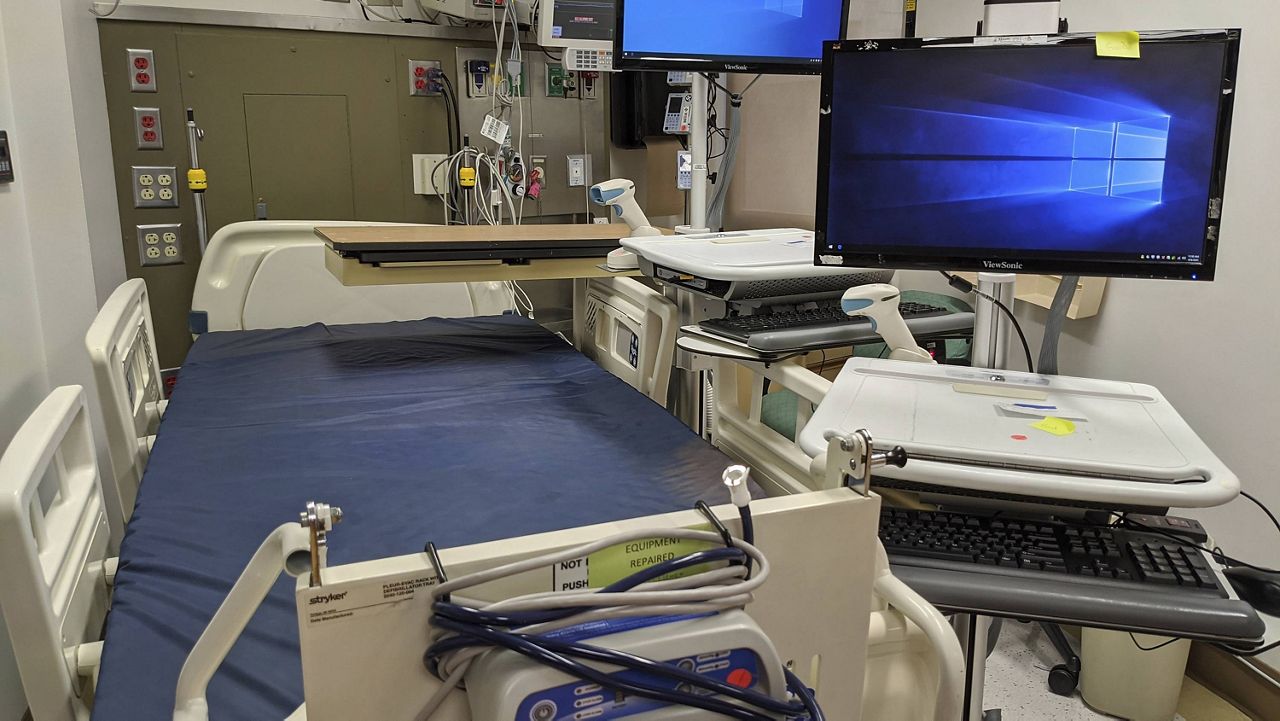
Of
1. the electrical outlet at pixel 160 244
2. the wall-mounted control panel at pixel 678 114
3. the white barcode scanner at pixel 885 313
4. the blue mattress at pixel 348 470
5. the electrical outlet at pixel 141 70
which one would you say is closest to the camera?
the blue mattress at pixel 348 470

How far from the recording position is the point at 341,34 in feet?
10.5

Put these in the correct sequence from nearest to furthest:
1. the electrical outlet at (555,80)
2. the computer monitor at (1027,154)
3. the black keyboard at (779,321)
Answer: the computer monitor at (1027,154)
the black keyboard at (779,321)
the electrical outlet at (555,80)

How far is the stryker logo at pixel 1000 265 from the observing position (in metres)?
1.31

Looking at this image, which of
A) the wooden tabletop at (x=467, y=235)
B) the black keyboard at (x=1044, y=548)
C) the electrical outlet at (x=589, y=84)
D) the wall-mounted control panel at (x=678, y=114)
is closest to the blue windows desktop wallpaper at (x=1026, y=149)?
the black keyboard at (x=1044, y=548)

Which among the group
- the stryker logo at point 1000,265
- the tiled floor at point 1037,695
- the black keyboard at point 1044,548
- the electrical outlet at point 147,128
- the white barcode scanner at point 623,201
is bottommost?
the tiled floor at point 1037,695

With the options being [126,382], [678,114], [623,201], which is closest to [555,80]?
[678,114]

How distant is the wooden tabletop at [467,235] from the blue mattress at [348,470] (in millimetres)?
329

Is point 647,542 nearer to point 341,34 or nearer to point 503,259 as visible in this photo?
point 503,259

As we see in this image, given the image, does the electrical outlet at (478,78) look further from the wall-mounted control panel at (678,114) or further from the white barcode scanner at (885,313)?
the white barcode scanner at (885,313)

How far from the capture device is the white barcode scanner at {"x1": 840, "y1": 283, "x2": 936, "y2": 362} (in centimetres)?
145

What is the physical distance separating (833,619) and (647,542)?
22 cm

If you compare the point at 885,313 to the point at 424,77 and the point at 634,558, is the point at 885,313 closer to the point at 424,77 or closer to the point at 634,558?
the point at 634,558

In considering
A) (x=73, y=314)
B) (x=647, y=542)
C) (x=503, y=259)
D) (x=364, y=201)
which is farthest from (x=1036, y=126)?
(x=364, y=201)

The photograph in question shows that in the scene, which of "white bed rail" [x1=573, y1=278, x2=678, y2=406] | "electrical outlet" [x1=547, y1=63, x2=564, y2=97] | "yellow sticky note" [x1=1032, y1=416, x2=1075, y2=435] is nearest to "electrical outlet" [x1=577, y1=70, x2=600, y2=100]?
"electrical outlet" [x1=547, y1=63, x2=564, y2=97]
